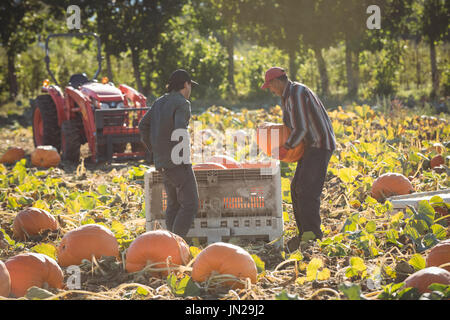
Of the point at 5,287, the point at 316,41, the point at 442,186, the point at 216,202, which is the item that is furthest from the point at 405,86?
the point at 5,287

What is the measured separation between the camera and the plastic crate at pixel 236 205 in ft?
17.3

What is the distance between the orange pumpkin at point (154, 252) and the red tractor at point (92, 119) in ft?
18.4

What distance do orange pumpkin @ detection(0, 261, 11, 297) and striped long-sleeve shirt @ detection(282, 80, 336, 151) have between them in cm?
234

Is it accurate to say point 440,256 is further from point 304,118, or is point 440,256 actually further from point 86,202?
point 86,202

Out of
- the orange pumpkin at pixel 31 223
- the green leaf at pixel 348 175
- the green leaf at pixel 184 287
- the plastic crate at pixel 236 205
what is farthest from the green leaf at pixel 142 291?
the green leaf at pixel 348 175

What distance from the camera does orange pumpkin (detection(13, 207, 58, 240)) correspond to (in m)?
5.82

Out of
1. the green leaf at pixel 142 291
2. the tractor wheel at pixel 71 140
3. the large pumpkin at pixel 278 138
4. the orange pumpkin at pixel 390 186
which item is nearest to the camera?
the green leaf at pixel 142 291

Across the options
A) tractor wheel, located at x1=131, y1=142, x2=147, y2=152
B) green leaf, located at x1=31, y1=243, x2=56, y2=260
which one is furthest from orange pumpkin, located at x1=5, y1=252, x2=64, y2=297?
tractor wheel, located at x1=131, y1=142, x2=147, y2=152

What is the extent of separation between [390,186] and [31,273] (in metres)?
3.87

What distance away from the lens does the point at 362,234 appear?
16.1ft

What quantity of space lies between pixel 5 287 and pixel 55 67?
73.7ft

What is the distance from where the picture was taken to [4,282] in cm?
393

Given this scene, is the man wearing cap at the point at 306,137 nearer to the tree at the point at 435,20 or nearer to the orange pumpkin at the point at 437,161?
the orange pumpkin at the point at 437,161
